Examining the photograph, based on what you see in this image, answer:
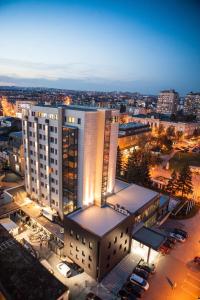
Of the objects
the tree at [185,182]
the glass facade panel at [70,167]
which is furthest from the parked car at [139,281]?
the tree at [185,182]

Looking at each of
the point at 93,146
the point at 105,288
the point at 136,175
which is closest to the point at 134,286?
the point at 105,288

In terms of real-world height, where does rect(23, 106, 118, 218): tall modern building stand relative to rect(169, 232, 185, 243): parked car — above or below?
above

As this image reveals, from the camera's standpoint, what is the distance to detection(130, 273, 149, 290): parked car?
109ft

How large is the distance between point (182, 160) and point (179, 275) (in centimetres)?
6958

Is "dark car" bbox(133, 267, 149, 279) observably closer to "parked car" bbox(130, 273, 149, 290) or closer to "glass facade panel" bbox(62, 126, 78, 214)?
"parked car" bbox(130, 273, 149, 290)

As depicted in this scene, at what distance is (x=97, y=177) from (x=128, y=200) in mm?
9764

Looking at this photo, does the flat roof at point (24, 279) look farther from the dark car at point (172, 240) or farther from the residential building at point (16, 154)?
the residential building at point (16, 154)

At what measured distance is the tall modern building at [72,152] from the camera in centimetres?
3926

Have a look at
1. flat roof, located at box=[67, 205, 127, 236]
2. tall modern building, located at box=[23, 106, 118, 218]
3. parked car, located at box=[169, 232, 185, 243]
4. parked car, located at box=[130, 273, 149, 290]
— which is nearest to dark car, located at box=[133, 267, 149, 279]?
parked car, located at box=[130, 273, 149, 290]

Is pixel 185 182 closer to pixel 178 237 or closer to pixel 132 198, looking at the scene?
pixel 178 237

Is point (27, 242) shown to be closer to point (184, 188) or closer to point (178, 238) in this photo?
point (178, 238)

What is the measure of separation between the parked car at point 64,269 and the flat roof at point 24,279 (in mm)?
7445

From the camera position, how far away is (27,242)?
1607 inches

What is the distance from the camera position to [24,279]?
88.0 ft
